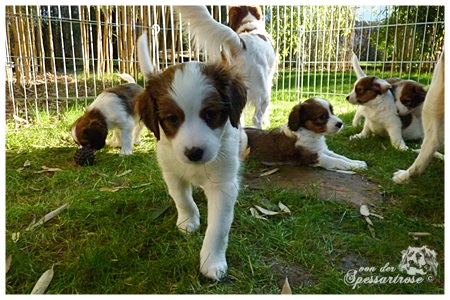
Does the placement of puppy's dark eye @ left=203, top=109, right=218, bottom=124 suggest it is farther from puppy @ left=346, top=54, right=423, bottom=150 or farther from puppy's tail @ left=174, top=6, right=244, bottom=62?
puppy @ left=346, top=54, right=423, bottom=150

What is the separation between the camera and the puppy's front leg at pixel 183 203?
2.01 metres

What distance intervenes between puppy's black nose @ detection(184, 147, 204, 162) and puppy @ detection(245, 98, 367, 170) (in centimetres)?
191

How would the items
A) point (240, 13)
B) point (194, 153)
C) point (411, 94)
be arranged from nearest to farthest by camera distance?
1. point (194, 153)
2. point (411, 94)
3. point (240, 13)

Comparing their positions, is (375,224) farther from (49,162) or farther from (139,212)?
(49,162)

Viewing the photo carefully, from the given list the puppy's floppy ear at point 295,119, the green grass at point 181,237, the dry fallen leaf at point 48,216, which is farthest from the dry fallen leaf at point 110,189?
the puppy's floppy ear at point 295,119

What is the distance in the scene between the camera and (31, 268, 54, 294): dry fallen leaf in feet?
5.21

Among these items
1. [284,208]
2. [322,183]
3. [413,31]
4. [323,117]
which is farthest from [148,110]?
[413,31]

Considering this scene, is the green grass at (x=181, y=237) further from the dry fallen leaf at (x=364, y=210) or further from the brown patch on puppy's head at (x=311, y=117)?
the brown patch on puppy's head at (x=311, y=117)

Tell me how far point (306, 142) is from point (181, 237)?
170cm

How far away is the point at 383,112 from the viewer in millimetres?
3852

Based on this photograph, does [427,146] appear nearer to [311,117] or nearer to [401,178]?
[401,178]

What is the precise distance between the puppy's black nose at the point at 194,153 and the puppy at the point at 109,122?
6.59ft

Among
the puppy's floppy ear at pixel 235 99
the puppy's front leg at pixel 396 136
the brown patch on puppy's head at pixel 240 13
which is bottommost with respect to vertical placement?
the puppy's front leg at pixel 396 136
